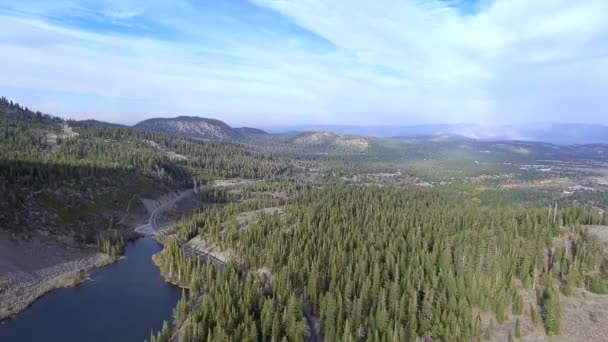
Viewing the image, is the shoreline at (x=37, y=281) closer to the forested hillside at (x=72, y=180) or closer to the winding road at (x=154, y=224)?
the forested hillside at (x=72, y=180)

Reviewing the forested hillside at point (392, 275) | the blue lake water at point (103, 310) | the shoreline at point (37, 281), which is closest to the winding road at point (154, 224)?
the forested hillside at point (392, 275)

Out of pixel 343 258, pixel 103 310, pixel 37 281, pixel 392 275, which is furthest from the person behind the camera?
pixel 37 281

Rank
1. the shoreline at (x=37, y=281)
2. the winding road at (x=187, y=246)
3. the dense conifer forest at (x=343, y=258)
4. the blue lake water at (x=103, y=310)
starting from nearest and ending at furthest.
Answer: the dense conifer forest at (x=343, y=258) < the winding road at (x=187, y=246) < the blue lake water at (x=103, y=310) < the shoreline at (x=37, y=281)

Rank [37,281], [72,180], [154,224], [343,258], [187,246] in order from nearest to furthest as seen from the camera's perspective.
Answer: [343,258] < [37,281] < [187,246] < [72,180] < [154,224]

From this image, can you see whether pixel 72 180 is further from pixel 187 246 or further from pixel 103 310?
pixel 103 310

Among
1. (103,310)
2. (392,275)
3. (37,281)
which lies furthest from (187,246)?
(392,275)

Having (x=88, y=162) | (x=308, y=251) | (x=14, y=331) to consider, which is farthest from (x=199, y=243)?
(x=88, y=162)
